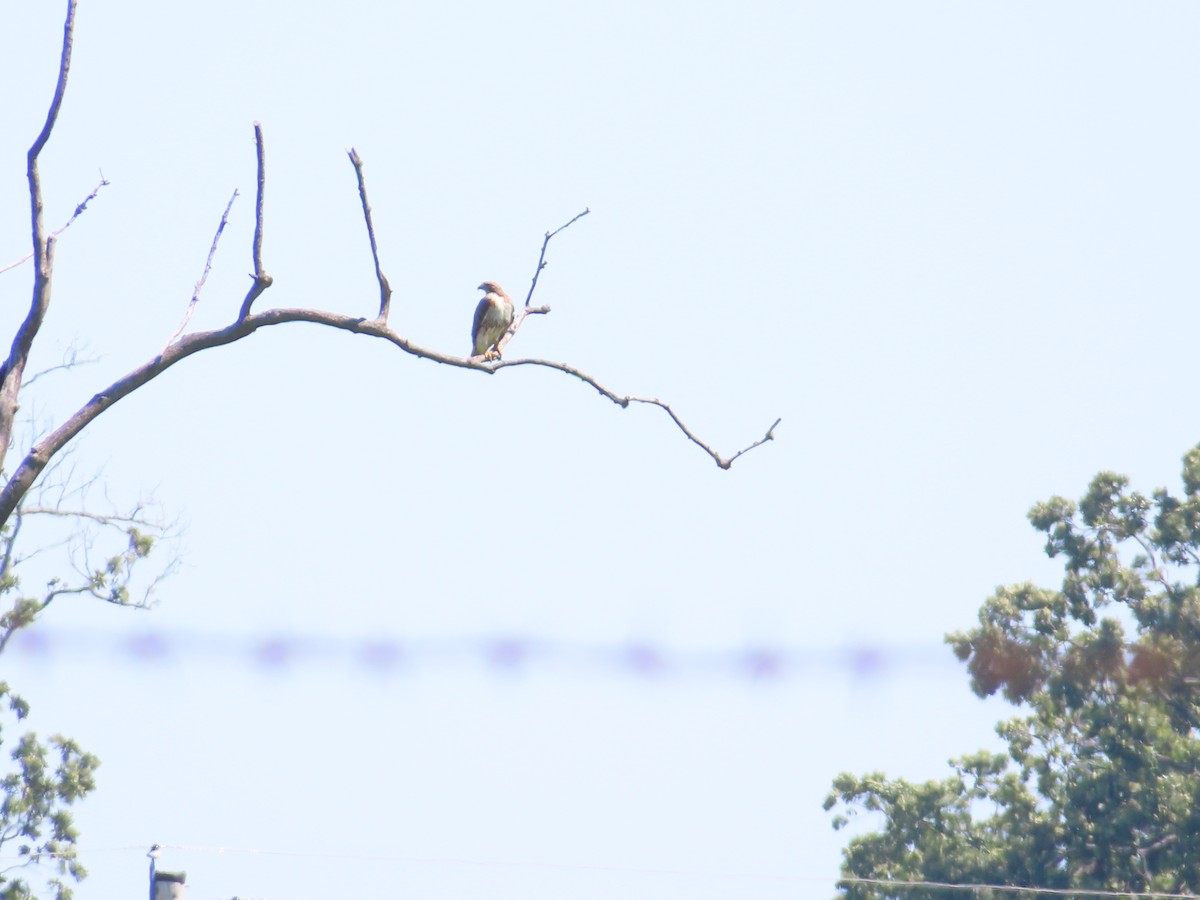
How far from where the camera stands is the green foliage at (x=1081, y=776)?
22.0 meters

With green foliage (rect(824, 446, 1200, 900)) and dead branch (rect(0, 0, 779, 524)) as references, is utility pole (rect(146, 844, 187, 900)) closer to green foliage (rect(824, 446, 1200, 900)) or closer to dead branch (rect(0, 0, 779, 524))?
dead branch (rect(0, 0, 779, 524))

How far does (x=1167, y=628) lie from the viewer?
826 inches

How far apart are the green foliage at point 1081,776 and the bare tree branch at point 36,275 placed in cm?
1709

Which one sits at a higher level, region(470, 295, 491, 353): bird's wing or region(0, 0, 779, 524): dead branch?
region(470, 295, 491, 353): bird's wing

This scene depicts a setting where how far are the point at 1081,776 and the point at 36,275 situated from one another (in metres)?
19.3

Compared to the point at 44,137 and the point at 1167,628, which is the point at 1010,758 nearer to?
the point at 1167,628

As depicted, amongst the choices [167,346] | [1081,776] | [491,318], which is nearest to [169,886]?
[167,346]

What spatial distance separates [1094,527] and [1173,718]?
2926mm

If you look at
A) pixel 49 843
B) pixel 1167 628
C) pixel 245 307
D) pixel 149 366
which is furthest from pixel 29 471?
pixel 49 843

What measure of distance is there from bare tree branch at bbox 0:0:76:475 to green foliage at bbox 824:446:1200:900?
1709cm

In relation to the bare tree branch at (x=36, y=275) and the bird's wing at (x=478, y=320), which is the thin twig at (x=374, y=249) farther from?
the bird's wing at (x=478, y=320)

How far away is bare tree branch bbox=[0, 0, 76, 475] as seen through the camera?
20.7 ft

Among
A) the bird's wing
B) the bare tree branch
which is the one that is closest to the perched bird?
the bird's wing

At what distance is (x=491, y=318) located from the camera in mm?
13453
